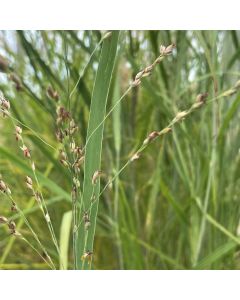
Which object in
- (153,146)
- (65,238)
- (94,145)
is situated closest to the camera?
(94,145)

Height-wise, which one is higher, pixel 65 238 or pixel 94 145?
pixel 94 145

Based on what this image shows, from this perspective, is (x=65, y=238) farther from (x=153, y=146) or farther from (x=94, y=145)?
(x=153, y=146)

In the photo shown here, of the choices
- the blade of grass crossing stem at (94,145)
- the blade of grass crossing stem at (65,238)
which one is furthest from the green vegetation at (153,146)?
the blade of grass crossing stem at (94,145)

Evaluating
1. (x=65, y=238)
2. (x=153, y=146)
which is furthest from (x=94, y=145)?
(x=153, y=146)

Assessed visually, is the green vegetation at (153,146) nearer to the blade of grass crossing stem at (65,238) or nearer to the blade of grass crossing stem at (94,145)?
the blade of grass crossing stem at (65,238)

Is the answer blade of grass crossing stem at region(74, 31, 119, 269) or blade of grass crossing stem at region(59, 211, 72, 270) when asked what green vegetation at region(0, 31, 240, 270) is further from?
blade of grass crossing stem at region(74, 31, 119, 269)

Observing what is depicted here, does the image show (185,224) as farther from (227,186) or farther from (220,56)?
(220,56)

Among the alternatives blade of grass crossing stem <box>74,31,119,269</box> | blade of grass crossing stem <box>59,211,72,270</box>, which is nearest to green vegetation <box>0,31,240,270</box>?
blade of grass crossing stem <box>59,211,72,270</box>

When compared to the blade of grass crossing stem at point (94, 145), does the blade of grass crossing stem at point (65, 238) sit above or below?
below

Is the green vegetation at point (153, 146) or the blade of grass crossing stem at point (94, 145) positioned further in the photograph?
the green vegetation at point (153, 146)
